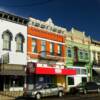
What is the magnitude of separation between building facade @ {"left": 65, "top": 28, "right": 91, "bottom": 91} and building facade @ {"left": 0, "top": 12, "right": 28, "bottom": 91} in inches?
372

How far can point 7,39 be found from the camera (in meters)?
34.1

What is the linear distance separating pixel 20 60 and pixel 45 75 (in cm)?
514

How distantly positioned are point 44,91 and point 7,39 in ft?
26.4

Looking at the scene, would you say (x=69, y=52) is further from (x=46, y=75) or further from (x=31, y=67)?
(x=31, y=67)

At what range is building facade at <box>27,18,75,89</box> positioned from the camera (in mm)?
36375

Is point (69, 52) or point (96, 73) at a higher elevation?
point (69, 52)

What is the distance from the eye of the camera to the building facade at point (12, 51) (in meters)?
33.1

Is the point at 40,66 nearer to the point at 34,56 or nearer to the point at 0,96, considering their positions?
the point at 34,56

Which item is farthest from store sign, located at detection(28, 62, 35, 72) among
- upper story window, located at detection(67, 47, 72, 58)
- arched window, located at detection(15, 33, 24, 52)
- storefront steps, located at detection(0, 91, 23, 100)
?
upper story window, located at detection(67, 47, 72, 58)

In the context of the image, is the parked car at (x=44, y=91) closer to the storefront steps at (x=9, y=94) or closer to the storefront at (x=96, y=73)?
the storefront steps at (x=9, y=94)

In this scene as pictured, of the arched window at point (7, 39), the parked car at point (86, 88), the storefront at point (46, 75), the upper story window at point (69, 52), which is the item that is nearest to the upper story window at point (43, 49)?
the storefront at point (46, 75)

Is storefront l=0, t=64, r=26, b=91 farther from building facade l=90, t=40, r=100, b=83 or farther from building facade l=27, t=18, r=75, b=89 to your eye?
building facade l=90, t=40, r=100, b=83

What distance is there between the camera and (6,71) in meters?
32.5

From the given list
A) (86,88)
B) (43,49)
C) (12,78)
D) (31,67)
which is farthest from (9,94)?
(86,88)
